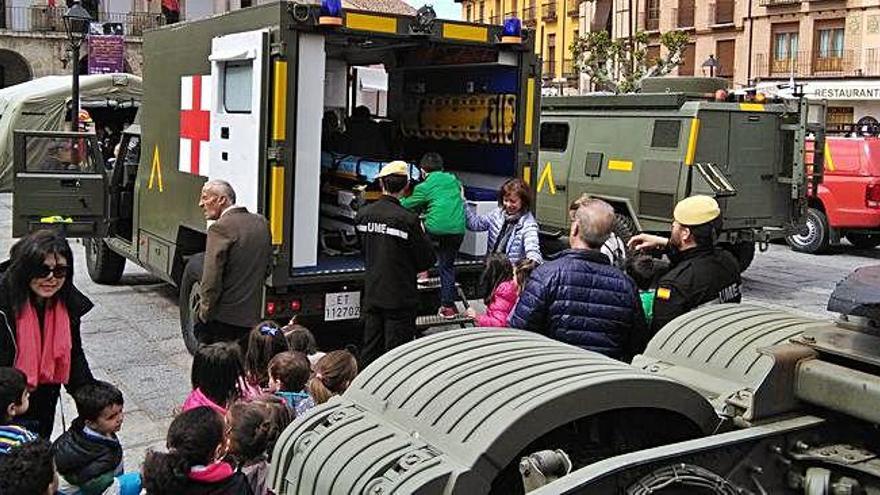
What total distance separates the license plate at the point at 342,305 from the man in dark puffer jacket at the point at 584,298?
125 inches

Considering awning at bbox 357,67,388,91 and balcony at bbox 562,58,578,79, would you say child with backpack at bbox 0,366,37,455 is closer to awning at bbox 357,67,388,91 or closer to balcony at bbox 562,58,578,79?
awning at bbox 357,67,388,91

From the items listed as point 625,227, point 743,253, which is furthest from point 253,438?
point 743,253

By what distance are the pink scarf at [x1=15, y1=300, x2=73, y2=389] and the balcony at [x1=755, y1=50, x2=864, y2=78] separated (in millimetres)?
36152

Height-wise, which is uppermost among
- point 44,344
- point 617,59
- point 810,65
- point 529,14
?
point 529,14

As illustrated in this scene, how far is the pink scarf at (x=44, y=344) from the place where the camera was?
4.40 meters

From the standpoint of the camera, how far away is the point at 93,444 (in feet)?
13.0

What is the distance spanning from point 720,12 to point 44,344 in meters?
41.9

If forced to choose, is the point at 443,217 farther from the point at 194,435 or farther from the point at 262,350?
the point at 194,435

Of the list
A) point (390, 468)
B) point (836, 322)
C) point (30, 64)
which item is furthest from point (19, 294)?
point (30, 64)

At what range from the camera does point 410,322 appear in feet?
21.5

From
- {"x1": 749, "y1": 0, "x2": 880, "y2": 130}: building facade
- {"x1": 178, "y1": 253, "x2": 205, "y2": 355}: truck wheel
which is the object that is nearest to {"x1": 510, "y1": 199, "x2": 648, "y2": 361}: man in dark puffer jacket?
{"x1": 178, "y1": 253, "x2": 205, "y2": 355}: truck wheel

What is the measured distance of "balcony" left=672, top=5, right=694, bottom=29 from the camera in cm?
4441

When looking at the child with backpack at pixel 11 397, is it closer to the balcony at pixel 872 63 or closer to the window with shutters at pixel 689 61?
the balcony at pixel 872 63

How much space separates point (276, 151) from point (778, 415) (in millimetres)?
4417
